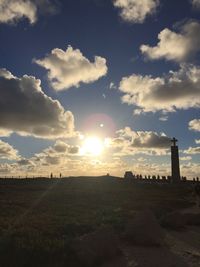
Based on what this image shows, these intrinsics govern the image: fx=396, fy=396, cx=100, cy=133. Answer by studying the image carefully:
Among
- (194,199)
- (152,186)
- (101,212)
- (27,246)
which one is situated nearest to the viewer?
(27,246)

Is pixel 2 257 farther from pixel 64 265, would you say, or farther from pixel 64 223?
pixel 64 223

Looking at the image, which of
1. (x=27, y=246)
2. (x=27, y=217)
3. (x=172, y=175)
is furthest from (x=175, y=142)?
(x=27, y=246)

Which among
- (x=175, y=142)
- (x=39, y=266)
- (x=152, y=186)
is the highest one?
(x=175, y=142)

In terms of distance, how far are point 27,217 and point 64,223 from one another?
383cm

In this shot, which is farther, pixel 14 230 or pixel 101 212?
pixel 101 212

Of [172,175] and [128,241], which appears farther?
[172,175]

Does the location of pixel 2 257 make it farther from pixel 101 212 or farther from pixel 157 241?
pixel 101 212

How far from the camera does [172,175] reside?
2537 inches

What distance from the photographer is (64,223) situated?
23062mm

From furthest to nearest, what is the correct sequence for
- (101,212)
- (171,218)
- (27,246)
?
(101,212), (171,218), (27,246)

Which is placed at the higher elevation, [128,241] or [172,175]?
[172,175]

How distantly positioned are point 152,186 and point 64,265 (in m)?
47.0

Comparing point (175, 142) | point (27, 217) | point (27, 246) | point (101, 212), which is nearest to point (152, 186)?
point (175, 142)

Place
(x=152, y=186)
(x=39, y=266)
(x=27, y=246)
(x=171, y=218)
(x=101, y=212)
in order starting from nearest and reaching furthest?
(x=39, y=266), (x=27, y=246), (x=171, y=218), (x=101, y=212), (x=152, y=186)
